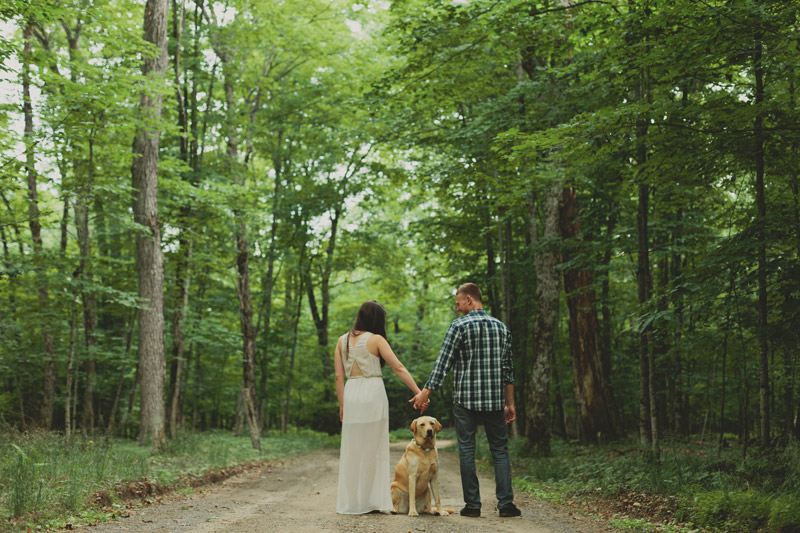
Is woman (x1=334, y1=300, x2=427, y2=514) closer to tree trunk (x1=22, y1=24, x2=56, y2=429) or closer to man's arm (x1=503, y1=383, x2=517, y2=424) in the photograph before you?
man's arm (x1=503, y1=383, x2=517, y2=424)

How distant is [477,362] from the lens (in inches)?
247

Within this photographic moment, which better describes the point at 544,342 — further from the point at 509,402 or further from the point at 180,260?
the point at 180,260

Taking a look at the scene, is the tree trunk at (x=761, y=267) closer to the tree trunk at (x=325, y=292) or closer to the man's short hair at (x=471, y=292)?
the man's short hair at (x=471, y=292)

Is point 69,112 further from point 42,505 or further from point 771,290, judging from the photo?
point 771,290

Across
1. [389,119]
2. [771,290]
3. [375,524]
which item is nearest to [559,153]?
[771,290]

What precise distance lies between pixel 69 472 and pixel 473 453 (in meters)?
4.96

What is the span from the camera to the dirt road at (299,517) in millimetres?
5578

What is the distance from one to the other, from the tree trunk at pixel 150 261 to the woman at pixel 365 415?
7.31 m

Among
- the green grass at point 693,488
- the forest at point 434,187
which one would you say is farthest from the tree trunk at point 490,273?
the green grass at point 693,488

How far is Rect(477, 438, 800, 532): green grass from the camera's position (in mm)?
5328

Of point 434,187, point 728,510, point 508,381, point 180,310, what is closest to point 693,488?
point 728,510

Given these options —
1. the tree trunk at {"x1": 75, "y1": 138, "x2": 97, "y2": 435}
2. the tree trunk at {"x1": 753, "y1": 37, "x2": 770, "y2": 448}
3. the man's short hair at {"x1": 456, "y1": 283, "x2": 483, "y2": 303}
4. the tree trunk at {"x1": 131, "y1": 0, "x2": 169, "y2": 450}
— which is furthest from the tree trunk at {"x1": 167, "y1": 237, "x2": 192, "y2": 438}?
the tree trunk at {"x1": 753, "y1": 37, "x2": 770, "y2": 448}

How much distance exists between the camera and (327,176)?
86.1 ft

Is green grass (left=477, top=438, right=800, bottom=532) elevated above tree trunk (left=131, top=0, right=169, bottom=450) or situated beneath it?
situated beneath
